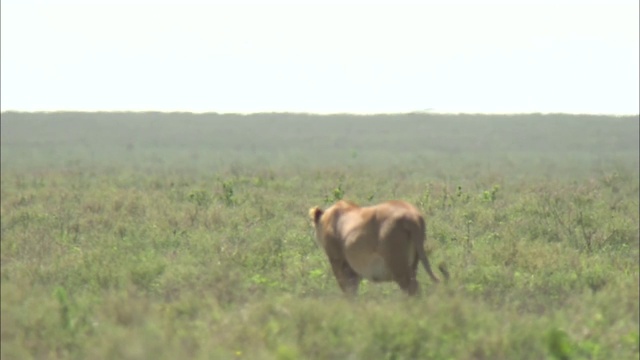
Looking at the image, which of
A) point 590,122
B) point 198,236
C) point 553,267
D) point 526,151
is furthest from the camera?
point 590,122

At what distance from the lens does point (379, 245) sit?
11008 mm

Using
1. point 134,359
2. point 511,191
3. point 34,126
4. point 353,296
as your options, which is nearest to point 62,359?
point 134,359

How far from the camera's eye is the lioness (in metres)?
10.9

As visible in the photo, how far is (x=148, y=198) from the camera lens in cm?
2298

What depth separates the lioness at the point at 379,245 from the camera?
10.9m

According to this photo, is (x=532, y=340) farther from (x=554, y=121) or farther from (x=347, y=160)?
(x=554, y=121)

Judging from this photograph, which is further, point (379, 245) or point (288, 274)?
point (288, 274)

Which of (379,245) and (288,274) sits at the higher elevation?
(379,245)

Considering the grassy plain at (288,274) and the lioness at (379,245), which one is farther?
the lioness at (379,245)

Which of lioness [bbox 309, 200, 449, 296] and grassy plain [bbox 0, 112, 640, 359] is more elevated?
lioness [bbox 309, 200, 449, 296]

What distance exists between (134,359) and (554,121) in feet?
216

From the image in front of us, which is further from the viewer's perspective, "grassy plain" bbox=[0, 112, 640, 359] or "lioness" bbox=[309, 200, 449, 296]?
"lioness" bbox=[309, 200, 449, 296]

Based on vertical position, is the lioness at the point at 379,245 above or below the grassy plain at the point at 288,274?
above

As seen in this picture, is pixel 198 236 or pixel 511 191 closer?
pixel 198 236
